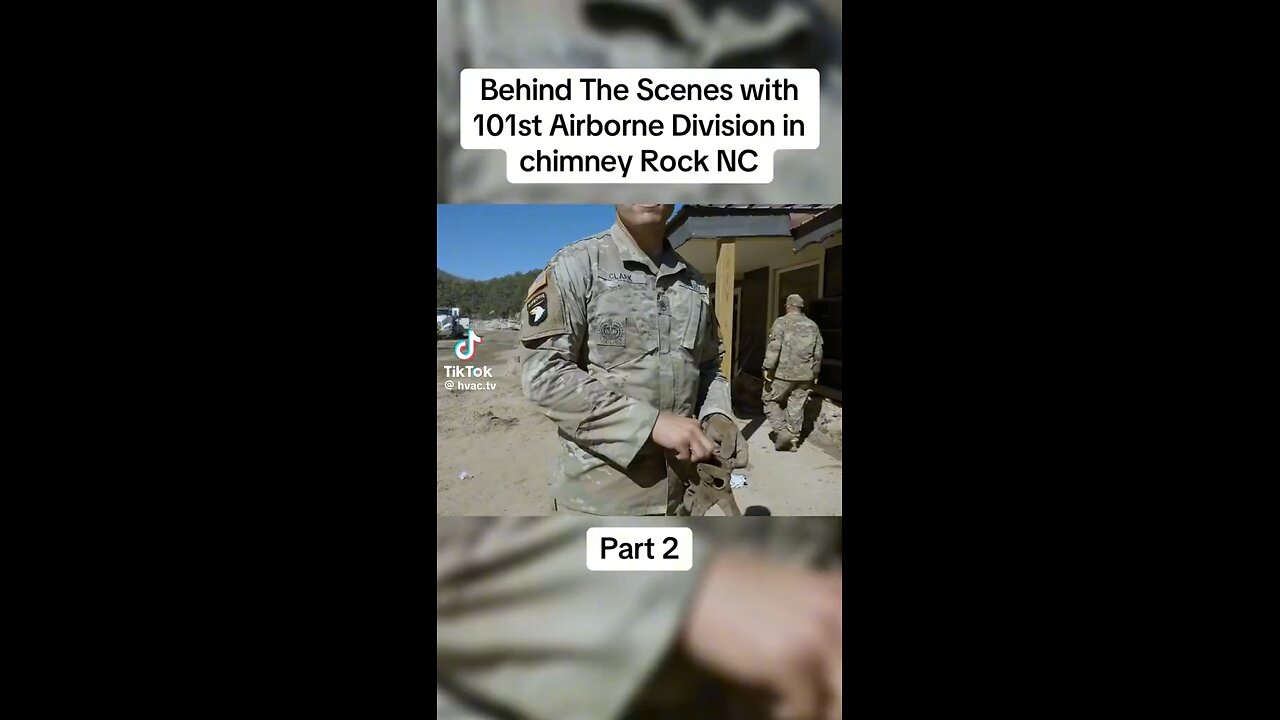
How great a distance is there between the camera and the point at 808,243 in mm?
2166

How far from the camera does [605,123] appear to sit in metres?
2.15

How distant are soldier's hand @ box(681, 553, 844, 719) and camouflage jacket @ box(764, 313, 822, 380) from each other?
27.7 inches

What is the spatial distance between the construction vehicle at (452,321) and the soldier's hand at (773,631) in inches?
48.6

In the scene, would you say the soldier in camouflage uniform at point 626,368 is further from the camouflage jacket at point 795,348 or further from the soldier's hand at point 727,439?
the camouflage jacket at point 795,348

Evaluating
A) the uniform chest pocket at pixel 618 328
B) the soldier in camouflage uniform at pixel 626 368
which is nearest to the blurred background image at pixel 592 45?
the soldier in camouflage uniform at pixel 626 368

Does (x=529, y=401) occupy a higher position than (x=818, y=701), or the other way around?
(x=529, y=401)

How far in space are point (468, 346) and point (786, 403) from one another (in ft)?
3.75

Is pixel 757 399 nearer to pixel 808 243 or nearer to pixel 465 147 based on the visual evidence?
pixel 808 243

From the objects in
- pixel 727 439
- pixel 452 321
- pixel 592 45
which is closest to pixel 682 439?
pixel 727 439

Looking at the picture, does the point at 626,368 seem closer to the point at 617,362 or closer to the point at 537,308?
the point at 617,362

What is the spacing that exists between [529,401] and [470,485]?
0.37 meters

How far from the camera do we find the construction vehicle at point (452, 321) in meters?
2.14

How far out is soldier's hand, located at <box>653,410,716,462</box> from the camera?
2176mm

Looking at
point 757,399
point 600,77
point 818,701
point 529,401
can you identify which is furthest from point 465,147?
point 818,701
